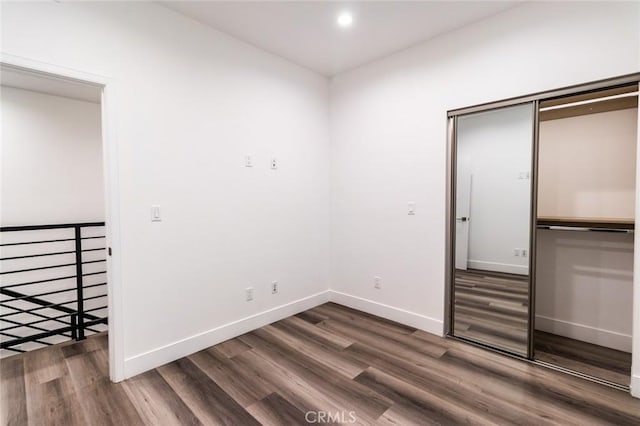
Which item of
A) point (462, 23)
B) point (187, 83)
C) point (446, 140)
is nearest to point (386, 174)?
point (446, 140)

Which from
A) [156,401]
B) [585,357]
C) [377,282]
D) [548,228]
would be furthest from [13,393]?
[548,228]

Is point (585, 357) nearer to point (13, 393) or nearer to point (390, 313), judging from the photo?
point (390, 313)

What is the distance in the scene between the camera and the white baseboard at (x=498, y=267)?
2.53 m

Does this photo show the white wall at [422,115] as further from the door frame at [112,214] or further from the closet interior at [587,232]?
the door frame at [112,214]

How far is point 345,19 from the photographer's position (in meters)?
2.49

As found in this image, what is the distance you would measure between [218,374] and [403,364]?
1.44m

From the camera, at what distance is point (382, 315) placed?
3.30 metres

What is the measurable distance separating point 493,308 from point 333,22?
3.00m

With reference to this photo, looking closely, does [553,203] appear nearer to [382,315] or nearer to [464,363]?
[464,363]

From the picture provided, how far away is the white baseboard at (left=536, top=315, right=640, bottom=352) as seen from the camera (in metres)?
2.43

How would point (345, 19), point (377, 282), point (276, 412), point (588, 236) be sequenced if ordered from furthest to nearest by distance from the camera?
point (377, 282)
point (588, 236)
point (345, 19)
point (276, 412)

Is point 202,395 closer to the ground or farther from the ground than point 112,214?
closer to the ground

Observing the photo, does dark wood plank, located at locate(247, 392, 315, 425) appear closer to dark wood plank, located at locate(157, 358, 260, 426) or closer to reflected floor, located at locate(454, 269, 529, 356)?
dark wood plank, located at locate(157, 358, 260, 426)

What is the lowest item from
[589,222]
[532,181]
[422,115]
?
[589,222]
